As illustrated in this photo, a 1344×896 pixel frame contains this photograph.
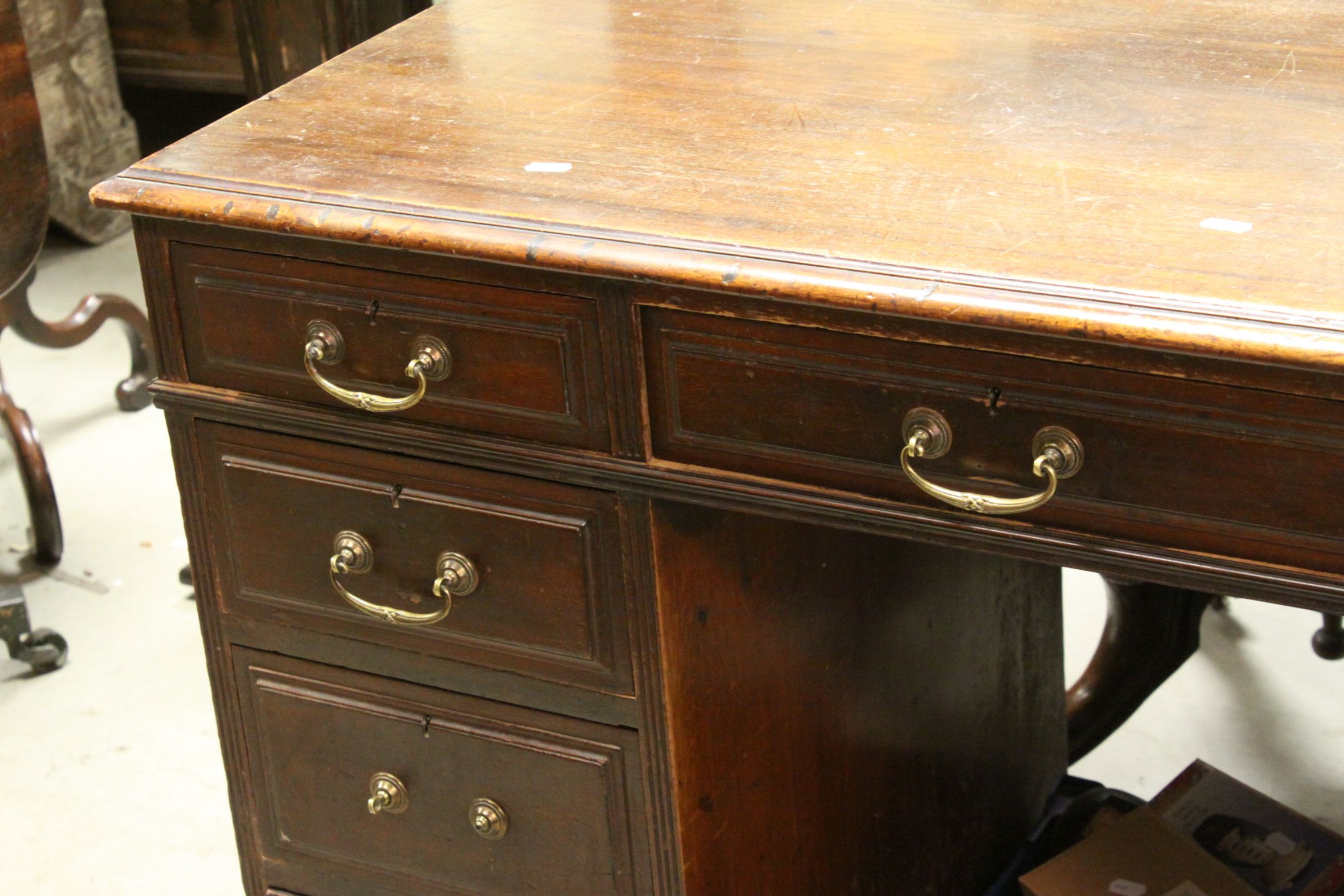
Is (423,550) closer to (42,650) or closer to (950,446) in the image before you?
(950,446)

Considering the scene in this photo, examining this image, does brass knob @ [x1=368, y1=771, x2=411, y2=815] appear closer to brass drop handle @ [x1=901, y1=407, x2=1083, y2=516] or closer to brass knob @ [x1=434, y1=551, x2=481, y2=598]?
brass knob @ [x1=434, y1=551, x2=481, y2=598]

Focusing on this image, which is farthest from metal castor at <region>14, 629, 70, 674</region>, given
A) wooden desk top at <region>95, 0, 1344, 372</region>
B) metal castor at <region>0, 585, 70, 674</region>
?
wooden desk top at <region>95, 0, 1344, 372</region>

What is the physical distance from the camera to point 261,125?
1.14 m

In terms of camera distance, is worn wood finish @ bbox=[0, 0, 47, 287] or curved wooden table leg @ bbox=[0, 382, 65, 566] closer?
worn wood finish @ bbox=[0, 0, 47, 287]

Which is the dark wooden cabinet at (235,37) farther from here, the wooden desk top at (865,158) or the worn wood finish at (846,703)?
the worn wood finish at (846,703)

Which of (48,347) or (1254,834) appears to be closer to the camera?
(1254,834)

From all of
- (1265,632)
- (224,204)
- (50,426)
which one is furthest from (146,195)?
(50,426)

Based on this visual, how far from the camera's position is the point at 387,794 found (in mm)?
1226

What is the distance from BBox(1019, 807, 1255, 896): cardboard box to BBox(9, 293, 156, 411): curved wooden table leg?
1526 mm

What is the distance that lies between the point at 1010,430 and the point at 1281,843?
81 centimetres

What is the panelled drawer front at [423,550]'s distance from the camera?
108 cm

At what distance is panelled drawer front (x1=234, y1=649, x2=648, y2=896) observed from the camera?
1157 mm

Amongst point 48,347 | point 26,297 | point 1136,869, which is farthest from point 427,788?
point 48,347

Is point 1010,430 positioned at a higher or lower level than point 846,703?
higher
